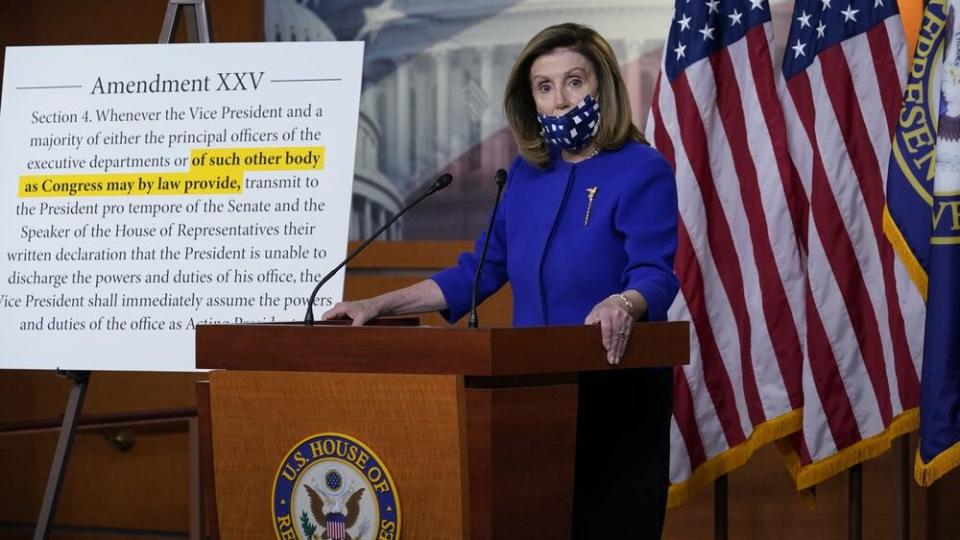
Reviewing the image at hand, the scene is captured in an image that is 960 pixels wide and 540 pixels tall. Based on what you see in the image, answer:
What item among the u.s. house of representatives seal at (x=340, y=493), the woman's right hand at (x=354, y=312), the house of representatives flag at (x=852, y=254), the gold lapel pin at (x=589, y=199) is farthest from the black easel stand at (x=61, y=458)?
the house of representatives flag at (x=852, y=254)

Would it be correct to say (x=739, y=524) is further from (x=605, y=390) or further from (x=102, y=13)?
(x=102, y=13)

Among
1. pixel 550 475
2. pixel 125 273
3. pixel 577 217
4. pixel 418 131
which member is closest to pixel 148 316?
pixel 125 273

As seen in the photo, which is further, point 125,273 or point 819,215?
point 819,215

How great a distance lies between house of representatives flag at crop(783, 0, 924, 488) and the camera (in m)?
3.73

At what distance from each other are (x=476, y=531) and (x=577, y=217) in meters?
0.68

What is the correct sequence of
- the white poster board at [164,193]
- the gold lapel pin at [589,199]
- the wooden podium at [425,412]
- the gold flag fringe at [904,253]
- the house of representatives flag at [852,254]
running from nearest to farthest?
the wooden podium at [425,412]
the gold lapel pin at [589,199]
the white poster board at [164,193]
the gold flag fringe at [904,253]
the house of representatives flag at [852,254]

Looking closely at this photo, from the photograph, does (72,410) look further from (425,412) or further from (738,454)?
(738,454)

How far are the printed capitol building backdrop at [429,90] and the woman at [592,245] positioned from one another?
2187mm

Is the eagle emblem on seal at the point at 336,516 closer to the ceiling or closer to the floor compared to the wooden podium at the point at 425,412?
closer to the floor

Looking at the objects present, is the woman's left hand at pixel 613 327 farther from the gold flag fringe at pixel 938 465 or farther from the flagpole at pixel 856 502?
the flagpole at pixel 856 502

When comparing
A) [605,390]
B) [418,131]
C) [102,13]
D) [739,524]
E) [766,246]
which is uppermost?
[102,13]

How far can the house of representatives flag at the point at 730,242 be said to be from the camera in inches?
149

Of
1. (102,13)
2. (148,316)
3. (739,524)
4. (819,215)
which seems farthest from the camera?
(102,13)

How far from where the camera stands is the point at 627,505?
2.18 meters
